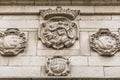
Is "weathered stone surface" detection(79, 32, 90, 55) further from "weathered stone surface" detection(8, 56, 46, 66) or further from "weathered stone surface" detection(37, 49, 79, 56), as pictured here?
"weathered stone surface" detection(8, 56, 46, 66)

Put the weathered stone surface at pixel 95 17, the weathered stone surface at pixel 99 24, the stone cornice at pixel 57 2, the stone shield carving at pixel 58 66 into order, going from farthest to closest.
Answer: the stone cornice at pixel 57 2 → the weathered stone surface at pixel 95 17 → the weathered stone surface at pixel 99 24 → the stone shield carving at pixel 58 66

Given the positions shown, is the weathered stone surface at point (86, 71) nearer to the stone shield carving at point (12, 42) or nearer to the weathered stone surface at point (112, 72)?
the weathered stone surface at point (112, 72)

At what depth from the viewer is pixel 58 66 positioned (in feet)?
23.1

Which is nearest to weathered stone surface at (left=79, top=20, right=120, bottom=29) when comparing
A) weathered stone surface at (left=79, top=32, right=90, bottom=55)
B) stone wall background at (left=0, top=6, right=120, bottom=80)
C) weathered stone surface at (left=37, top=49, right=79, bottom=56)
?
stone wall background at (left=0, top=6, right=120, bottom=80)

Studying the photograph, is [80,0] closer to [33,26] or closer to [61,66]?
[33,26]

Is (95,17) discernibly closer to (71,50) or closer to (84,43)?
(84,43)

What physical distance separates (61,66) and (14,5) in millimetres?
2256

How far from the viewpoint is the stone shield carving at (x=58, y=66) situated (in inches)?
274

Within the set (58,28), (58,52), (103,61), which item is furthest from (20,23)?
(103,61)

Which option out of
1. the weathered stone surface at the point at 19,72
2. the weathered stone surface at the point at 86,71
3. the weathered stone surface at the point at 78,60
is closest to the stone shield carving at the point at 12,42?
the weathered stone surface at the point at 19,72

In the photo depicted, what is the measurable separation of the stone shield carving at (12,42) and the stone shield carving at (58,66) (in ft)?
2.62

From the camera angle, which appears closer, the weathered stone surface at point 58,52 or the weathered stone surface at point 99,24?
the weathered stone surface at point 58,52

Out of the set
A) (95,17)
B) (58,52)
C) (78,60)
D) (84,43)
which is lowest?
(78,60)

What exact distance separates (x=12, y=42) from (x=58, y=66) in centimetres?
128
